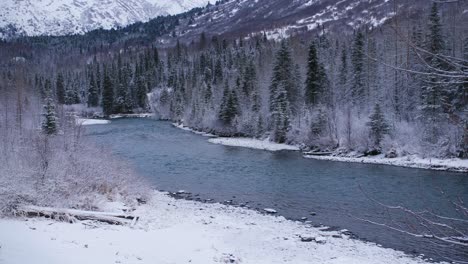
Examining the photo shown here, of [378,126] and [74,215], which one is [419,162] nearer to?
[378,126]

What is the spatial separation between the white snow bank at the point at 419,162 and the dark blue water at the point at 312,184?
1.50 metres

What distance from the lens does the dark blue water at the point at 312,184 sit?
18578 millimetres

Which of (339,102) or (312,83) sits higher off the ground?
(312,83)

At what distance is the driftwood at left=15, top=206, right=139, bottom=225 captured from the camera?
15754 mm

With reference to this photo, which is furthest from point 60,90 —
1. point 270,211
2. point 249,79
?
point 270,211

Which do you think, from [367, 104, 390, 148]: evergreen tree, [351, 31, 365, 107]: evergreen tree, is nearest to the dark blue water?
[367, 104, 390, 148]: evergreen tree

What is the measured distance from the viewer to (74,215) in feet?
53.5

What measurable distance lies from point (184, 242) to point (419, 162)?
2434cm

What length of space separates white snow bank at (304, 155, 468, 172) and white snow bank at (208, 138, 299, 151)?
27.3 ft

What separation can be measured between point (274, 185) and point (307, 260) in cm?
1288

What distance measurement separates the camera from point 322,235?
16.7m

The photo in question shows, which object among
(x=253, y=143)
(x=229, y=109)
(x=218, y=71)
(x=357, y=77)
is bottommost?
(x=253, y=143)

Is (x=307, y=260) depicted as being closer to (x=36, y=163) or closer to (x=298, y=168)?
(x=36, y=163)

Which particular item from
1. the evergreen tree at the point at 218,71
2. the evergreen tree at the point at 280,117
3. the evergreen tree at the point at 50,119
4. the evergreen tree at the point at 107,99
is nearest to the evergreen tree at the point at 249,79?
the evergreen tree at the point at 280,117
